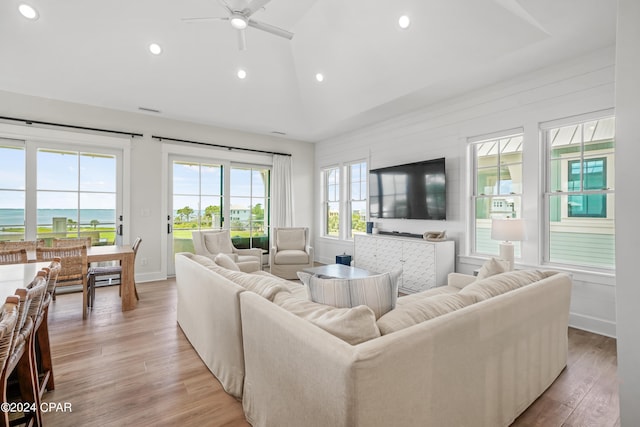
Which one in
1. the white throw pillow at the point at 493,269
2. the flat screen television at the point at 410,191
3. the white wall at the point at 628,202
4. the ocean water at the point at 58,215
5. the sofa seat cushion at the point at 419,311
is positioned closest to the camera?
the sofa seat cushion at the point at 419,311

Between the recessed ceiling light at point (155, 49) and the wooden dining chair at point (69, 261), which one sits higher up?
the recessed ceiling light at point (155, 49)

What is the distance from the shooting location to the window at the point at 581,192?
3.18 m

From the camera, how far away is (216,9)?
375 cm

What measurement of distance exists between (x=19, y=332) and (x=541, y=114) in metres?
4.71

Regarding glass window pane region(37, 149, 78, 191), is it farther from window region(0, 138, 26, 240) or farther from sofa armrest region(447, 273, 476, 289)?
sofa armrest region(447, 273, 476, 289)

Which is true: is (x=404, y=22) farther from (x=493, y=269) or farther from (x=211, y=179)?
(x=211, y=179)

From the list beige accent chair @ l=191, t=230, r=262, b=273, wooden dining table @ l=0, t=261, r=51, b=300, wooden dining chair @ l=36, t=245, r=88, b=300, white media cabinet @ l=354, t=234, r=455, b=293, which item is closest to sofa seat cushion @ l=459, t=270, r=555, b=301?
white media cabinet @ l=354, t=234, r=455, b=293

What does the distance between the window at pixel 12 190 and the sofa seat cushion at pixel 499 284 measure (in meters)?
5.70

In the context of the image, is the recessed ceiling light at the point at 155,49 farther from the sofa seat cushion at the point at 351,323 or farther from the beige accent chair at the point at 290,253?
the sofa seat cushion at the point at 351,323

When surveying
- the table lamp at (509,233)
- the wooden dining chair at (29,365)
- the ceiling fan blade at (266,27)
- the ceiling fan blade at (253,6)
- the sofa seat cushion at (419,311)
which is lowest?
the wooden dining chair at (29,365)

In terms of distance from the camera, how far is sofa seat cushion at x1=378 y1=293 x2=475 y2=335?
51.9 inches

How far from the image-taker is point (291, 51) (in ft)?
15.5

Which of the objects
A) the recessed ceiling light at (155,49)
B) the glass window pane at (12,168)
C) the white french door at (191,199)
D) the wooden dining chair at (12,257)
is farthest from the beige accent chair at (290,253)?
the glass window pane at (12,168)

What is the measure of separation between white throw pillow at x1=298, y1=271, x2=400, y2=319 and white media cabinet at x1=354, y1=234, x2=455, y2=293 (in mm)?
2792
